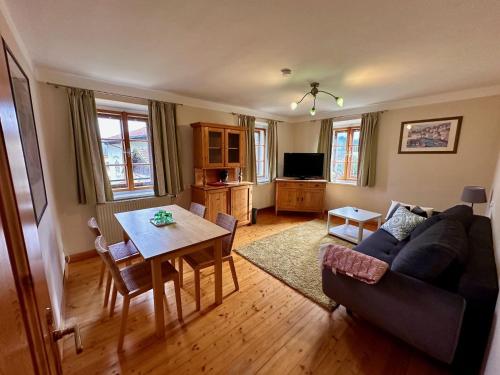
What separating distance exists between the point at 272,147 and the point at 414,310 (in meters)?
4.00

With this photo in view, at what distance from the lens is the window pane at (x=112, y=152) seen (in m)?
3.00

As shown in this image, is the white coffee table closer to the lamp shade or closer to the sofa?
the lamp shade

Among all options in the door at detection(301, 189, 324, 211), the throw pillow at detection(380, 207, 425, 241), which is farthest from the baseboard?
the throw pillow at detection(380, 207, 425, 241)

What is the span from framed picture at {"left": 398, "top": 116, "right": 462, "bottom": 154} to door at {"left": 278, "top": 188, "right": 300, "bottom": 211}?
6.73 ft

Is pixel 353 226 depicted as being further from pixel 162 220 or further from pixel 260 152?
pixel 162 220

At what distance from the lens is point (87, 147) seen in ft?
8.76

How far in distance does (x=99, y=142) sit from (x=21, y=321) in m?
2.86

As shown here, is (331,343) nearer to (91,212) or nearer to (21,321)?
(21,321)

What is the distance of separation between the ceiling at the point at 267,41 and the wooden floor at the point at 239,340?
2.34 meters

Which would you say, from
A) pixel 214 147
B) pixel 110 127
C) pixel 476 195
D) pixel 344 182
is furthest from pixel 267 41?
pixel 344 182

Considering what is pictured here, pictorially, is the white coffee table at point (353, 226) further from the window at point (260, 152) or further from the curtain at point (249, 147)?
the window at point (260, 152)

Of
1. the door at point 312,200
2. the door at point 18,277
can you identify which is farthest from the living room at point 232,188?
the door at point 312,200

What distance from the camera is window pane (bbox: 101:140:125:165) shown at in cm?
300

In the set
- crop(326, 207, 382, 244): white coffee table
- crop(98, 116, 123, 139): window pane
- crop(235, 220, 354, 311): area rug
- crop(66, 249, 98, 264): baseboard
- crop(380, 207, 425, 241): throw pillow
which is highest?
crop(98, 116, 123, 139): window pane
